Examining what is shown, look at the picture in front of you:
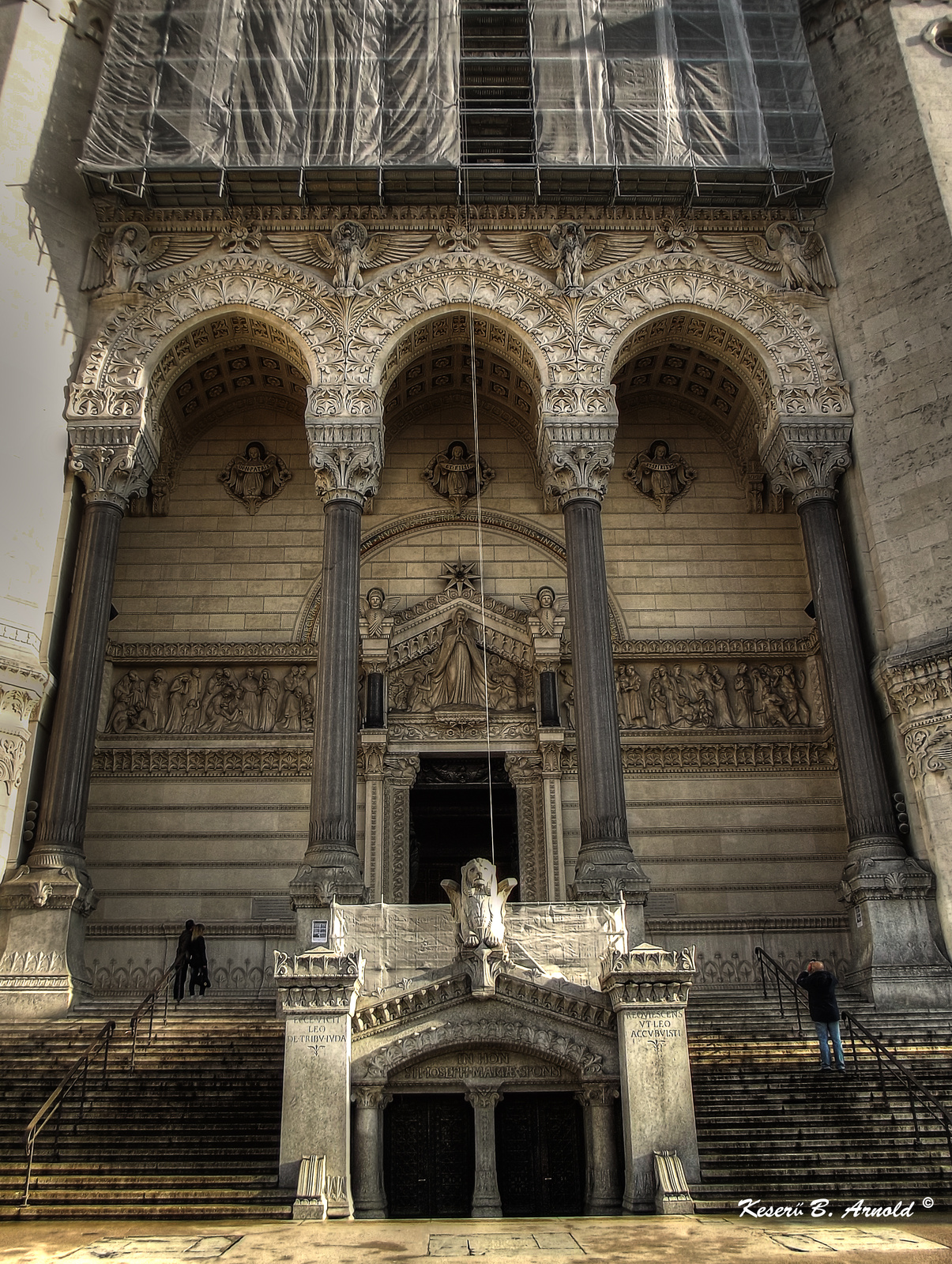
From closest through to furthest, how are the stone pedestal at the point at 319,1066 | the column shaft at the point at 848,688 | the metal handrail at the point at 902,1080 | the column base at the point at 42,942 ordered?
the stone pedestal at the point at 319,1066
the metal handrail at the point at 902,1080
the column base at the point at 42,942
the column shaft at the point at 848,688

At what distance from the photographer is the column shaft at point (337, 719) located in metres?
15.8

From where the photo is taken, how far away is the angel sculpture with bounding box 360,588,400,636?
67.7 ft

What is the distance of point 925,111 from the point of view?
1927 centimetres

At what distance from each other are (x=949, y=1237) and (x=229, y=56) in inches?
841

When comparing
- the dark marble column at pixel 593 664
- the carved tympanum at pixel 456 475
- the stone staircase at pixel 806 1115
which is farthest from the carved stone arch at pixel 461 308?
the stone staircase at pixel 806 1115

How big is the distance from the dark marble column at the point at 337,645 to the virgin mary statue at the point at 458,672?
10.2ft

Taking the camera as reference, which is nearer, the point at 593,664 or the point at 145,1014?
the point at 145,1014

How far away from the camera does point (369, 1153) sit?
34.8 ft

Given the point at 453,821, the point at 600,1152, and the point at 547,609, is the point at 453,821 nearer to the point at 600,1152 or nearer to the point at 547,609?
the point at 547,609

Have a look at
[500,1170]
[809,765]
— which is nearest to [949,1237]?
[500,1170]

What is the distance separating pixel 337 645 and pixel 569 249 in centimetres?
870

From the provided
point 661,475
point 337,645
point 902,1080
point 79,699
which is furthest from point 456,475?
point 902,1080

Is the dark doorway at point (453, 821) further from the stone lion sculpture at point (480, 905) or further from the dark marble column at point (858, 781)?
the stone lion sculpture at point (480, 905)

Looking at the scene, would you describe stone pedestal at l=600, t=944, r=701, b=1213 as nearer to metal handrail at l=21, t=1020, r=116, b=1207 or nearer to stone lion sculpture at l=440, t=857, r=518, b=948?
stone lion sculpture at l=440, t=857, r=518, b=948
